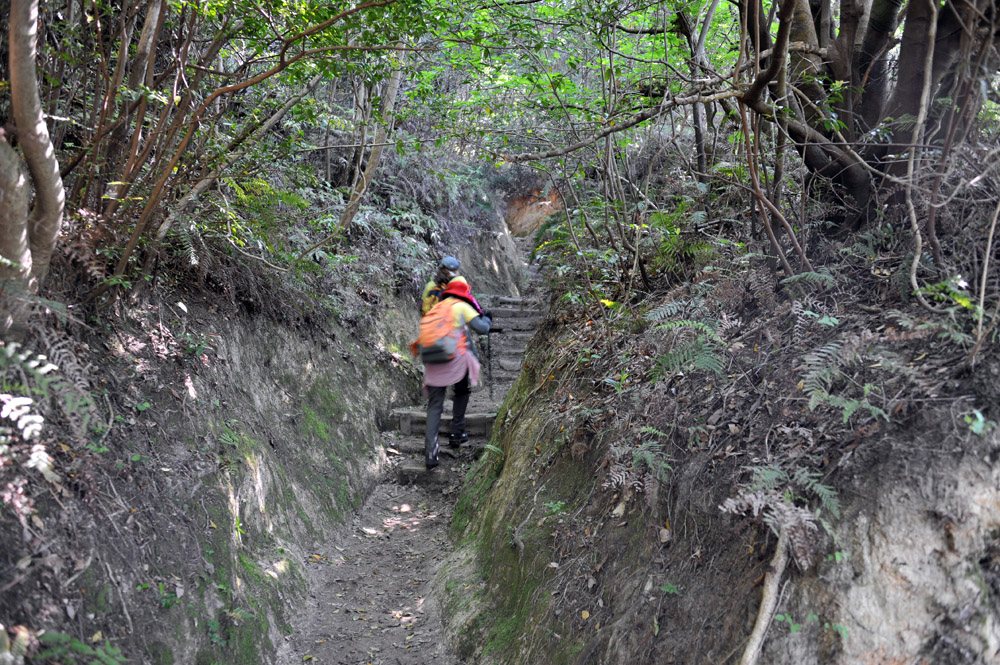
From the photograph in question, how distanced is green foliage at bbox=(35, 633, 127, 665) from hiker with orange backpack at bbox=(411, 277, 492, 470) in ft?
15.0

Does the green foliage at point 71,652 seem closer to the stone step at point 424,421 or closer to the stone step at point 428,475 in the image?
the stone step at point 428,475

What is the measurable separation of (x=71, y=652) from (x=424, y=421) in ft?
20.5

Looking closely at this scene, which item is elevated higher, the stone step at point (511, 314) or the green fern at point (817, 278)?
the green fern at point (817, 278)

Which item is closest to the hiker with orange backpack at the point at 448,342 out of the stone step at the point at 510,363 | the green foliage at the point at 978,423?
the stone step at the point at 510,363

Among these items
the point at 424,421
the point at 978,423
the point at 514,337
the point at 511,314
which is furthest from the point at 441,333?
the point at 511,314

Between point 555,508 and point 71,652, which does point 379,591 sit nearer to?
point 555,508

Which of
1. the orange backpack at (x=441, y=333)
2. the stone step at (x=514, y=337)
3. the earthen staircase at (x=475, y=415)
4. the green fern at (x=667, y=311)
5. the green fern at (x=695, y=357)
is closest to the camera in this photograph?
the green fern at (x=695, y=357)

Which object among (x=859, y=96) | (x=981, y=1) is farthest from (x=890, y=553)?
A: (x=859, y=96)

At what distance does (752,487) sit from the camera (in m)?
2.97

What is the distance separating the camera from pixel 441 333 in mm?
7102

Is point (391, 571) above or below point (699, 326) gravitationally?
below

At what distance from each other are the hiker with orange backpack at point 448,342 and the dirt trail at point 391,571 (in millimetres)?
713

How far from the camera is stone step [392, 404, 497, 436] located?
337 inches

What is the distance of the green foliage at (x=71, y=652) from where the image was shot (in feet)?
8.70
